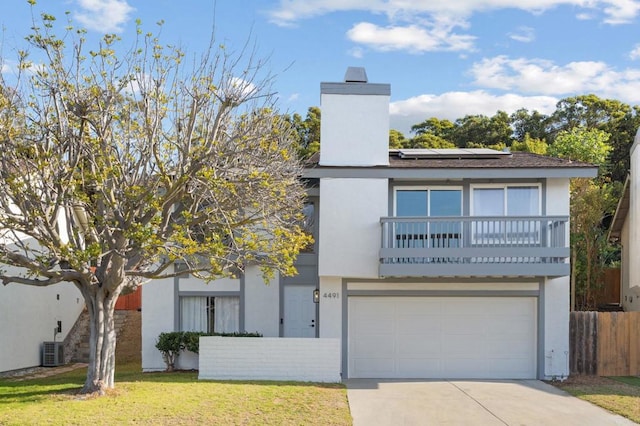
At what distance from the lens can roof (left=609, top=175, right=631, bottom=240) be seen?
24886 millimetres

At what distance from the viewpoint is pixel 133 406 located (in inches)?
503

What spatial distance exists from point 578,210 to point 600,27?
8647mm

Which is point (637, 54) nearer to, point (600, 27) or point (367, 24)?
point (600, 27)

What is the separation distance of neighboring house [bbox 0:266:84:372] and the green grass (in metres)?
3.89

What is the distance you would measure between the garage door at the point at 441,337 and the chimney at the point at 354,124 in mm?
3789

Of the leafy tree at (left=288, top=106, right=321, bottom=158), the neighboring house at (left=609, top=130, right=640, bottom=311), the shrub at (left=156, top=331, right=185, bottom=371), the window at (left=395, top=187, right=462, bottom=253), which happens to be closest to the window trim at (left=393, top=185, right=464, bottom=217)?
the window at (left=395, top=187, right=462, bottom=253)

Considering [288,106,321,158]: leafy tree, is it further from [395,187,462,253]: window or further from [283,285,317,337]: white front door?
[395,187,462,253]: window

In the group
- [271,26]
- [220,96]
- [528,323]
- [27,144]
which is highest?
[271,26]

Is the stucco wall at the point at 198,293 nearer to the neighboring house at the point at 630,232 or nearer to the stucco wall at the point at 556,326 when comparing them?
the stucco wall at the point at 556,326

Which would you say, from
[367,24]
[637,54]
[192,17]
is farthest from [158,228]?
[637,54]

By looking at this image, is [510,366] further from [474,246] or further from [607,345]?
[474,246]

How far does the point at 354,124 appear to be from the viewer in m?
18.5

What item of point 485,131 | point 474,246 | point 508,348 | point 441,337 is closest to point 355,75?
point 474,246

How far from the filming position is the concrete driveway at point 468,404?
12.6 meters
